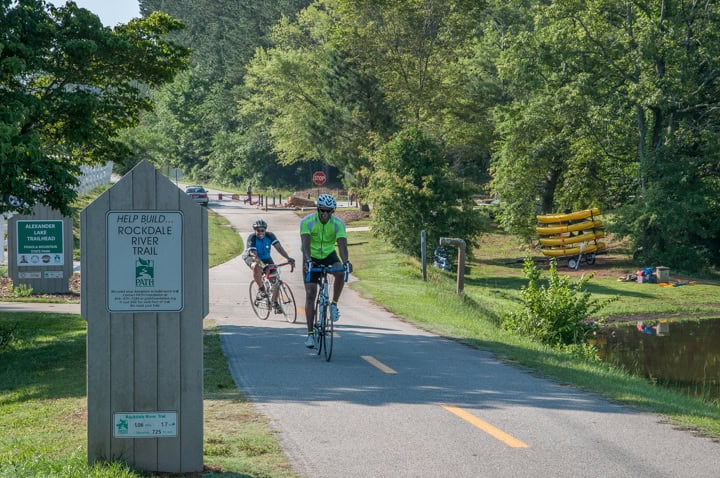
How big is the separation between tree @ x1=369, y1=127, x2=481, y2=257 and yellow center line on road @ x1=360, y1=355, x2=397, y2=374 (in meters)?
23.1

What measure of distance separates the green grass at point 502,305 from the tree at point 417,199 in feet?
3.93

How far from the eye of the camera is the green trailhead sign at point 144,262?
6520 millimetres

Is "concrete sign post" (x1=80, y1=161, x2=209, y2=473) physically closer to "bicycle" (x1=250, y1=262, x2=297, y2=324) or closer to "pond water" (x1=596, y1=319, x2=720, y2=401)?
"pond water" (x1=596, y1=319, x2=720, y2=401)

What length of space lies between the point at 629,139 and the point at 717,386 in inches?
1082

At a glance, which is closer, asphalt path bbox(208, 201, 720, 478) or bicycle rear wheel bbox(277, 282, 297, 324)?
asphalt path bbox(208, 201, 720, 478)

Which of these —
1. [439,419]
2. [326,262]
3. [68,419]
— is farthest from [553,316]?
[68,419]

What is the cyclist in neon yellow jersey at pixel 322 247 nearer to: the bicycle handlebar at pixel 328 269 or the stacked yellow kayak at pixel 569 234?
the bicycle handlebar at pixel 328 269

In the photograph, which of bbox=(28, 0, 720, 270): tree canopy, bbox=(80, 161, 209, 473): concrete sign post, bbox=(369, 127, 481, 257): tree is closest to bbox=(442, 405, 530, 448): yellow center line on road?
bbox=(80, 161, 209, 473): concrete sign post

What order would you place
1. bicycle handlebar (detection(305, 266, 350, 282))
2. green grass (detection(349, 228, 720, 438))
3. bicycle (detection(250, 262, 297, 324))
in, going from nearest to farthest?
green grass (detection(349, 228, 720, 438))
bicycle handlebar (detection(305, 266, 350, 282))
bicycle (detection(250, 262, 297, 324))

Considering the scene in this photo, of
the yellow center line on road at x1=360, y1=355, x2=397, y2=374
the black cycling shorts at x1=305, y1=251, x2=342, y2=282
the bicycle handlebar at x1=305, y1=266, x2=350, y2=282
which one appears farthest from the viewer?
the black cycling shorts at x1=305, y1=251, x2=342, y2=282

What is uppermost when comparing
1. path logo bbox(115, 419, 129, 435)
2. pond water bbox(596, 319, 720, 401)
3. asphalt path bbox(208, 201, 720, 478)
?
path logo bbox(115, 419, 129, 435)

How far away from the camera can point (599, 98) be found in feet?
135

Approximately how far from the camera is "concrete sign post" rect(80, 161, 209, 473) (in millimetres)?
6520

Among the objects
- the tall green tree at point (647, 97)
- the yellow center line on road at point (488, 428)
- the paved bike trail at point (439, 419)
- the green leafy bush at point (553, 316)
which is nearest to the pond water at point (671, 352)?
the green leafy bush at point (553, 316)
